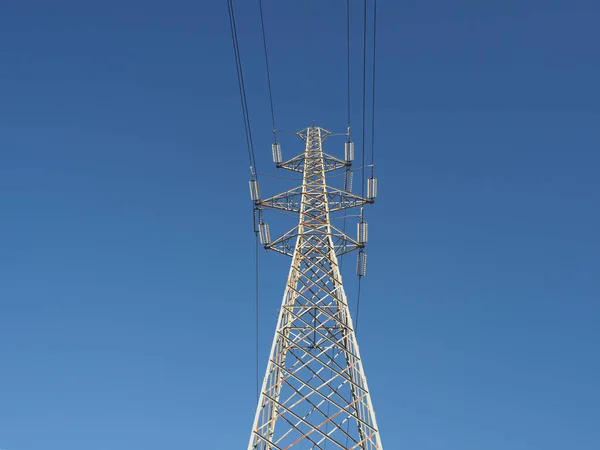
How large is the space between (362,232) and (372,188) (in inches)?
103

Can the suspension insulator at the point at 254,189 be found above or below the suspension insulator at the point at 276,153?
below

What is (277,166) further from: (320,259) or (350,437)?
(350,437)

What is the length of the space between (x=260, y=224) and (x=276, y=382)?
26.3 feet

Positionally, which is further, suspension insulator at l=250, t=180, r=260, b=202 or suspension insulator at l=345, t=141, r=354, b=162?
suspension insulator at l=345, t=141, r=354, b=162

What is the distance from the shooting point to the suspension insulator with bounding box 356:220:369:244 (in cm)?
2897

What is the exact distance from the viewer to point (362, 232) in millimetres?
29141

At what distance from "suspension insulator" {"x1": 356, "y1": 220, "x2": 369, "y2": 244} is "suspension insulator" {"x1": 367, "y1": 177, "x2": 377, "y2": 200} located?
130 cm

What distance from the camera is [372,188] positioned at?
30984mm

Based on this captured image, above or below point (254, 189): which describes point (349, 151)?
above

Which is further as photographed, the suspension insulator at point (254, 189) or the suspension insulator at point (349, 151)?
the suspension insulator at point (349, 151)

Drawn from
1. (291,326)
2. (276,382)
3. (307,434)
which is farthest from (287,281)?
(307,434)

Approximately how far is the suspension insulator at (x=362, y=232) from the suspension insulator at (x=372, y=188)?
1.30 metres

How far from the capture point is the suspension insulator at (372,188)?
100ft

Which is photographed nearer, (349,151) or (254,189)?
(254,189)
